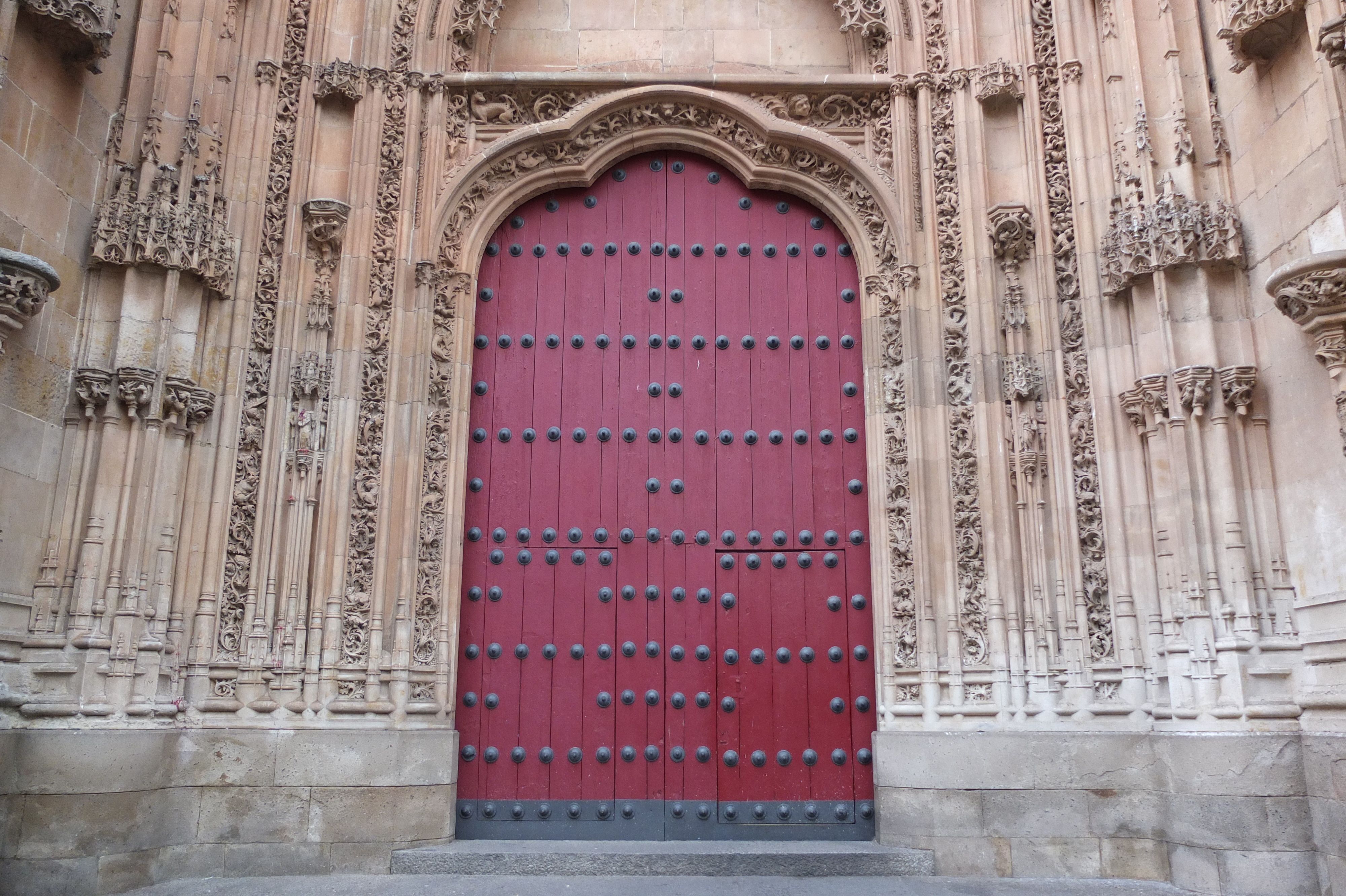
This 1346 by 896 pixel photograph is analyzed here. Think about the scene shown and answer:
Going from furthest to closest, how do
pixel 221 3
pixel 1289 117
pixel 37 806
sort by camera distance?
pixel 221 3 < pixel 1289 117 < pixel 37 806

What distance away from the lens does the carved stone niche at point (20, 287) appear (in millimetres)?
5418

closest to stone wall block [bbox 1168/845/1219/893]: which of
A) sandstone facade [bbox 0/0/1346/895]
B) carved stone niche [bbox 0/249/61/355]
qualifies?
sandstone facade [bbox 0/0/1346/895]

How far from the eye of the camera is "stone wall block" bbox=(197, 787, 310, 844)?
20.1 feet

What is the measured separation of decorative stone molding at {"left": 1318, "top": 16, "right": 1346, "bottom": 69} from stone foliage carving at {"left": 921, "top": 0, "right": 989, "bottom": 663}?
2.39m

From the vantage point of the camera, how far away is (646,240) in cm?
788

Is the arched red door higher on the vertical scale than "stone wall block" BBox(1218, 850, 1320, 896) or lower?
higher

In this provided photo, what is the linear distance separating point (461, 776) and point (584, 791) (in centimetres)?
79

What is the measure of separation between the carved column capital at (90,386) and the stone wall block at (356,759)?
222 centimetres

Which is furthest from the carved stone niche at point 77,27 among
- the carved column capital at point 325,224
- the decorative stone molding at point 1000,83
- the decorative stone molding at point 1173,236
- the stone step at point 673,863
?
the decorative stone molding at point 1173,236

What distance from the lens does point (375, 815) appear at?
6.26 metres

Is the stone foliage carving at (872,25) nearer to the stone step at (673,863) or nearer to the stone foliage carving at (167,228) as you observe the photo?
the stone foliage carving at (167,228)

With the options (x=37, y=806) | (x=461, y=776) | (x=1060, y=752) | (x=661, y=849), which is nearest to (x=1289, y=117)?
(x=1060, y=752)

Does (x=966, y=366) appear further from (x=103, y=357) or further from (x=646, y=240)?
(x=103, y=357)

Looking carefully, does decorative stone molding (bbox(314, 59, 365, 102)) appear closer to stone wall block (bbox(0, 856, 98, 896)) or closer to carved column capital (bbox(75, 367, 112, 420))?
carved column capital (bbox(75, 367, 112, 420))
